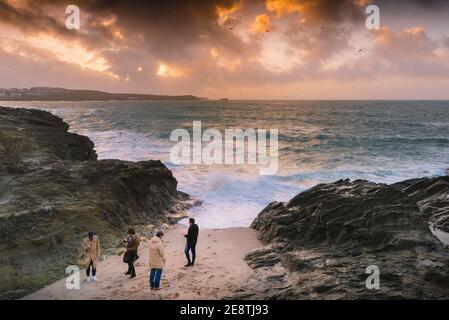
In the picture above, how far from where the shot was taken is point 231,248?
12023 mm

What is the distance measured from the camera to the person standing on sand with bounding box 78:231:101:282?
964 centimetres

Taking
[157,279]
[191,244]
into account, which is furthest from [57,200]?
[157,279]

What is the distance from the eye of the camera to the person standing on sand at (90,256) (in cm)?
964

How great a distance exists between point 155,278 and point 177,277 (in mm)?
777

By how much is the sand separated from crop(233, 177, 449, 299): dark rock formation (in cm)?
57

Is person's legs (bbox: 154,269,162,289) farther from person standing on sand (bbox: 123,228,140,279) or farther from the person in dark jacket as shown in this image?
the person in dark jacket

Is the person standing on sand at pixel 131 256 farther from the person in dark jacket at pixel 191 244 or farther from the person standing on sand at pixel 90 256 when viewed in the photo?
the person in dark jacket at pixel 191 244

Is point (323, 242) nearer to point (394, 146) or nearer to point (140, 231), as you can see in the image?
point (140, 231)

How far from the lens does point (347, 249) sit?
32.1 feet

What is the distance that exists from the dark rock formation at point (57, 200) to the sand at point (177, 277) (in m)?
0.95

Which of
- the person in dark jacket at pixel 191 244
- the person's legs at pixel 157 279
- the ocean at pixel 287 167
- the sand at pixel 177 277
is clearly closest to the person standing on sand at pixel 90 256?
the sand at pixel 177 277

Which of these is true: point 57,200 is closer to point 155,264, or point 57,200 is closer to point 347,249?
point 155,264
